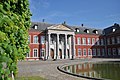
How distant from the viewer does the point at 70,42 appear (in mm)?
43812

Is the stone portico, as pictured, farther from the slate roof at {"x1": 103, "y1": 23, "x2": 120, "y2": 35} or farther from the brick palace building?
the slate roof at {"x1": 103, "y1": 23, "x2": 120, "y2": 35}

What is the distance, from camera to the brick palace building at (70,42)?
131 ft

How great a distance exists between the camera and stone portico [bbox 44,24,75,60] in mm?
40125

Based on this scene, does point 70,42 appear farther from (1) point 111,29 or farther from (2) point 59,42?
(1) point 111,29

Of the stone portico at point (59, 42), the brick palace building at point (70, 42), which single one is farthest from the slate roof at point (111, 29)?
the stone portico at point (59, 42)

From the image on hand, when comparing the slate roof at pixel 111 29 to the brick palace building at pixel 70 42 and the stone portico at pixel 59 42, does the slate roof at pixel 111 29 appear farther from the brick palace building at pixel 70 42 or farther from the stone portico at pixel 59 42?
the stone portico at pixel 59 42

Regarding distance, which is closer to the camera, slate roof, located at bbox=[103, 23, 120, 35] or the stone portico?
the stone portico

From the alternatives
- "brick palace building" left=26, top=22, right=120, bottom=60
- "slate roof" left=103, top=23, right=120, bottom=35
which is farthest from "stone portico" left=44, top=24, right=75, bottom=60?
"slate roof" left=103, top=23, right=120, bottom=35

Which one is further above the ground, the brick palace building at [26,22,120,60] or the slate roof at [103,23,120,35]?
the slate roof at [103,23,120,35]

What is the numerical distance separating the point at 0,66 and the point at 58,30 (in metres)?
39.5

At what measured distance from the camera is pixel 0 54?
1.73 metres

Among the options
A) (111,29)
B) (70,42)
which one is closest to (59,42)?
(70,42)

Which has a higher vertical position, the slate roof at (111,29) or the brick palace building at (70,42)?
the slate roof at (111,29)

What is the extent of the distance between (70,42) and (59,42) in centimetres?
326
